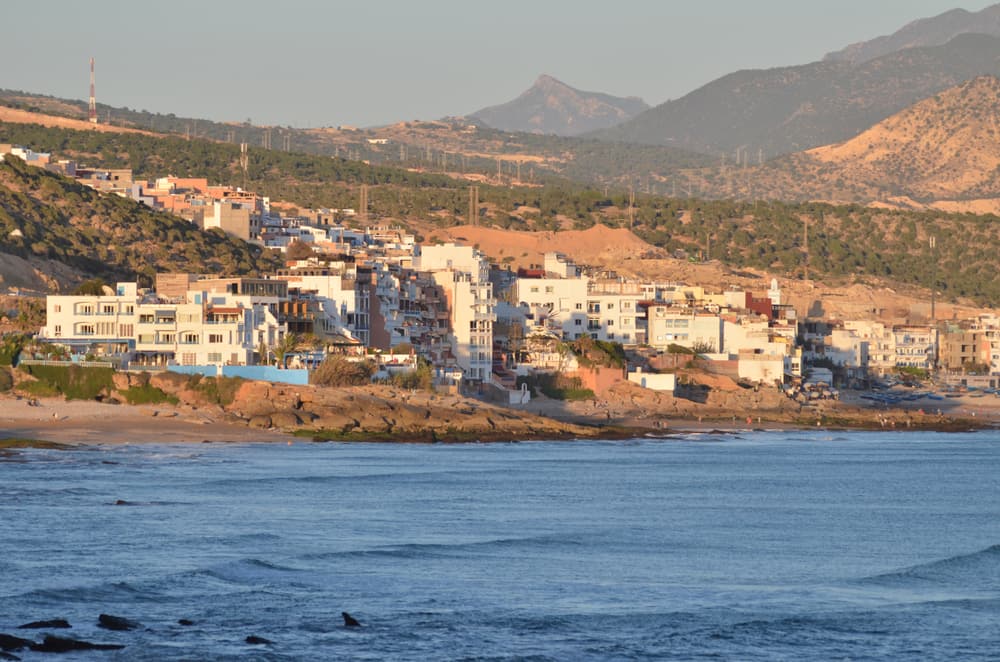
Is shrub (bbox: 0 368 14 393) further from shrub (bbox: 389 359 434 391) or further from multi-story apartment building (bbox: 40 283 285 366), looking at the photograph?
shrub (bbox: 389 359 434 391)

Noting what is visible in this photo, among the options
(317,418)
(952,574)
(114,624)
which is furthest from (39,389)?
(114,624)

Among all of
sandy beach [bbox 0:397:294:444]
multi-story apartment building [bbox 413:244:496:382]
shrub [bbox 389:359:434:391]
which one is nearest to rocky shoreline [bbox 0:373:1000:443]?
sandy beach [bbox 0:397:294:444]

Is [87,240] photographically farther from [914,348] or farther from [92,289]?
[914,348]

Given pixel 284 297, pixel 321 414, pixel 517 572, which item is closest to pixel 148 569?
pixel 517 572

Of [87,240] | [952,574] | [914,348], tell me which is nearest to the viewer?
[952,574]

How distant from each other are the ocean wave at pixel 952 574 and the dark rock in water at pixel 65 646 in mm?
18431

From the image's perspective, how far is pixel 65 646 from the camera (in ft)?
105

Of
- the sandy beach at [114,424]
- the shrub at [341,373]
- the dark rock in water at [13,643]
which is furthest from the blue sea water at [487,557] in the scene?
the shrub at [341,373]

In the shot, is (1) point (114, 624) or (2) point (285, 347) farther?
(2) point (285, 347)

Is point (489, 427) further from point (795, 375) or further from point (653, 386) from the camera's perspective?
point (795, 375)

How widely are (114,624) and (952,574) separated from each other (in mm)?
20479

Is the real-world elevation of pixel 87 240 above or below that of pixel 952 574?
above

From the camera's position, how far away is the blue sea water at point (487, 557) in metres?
34.8

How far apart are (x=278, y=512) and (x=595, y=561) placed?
1198 centimetres
